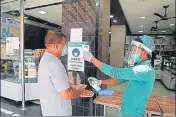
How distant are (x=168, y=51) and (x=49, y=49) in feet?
3.16

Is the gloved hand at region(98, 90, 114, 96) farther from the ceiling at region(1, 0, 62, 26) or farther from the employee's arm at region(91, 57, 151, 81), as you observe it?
the ceiling at region(1, 0, 62, 26)

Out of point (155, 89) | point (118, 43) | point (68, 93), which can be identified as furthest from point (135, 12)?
point (68, 93)

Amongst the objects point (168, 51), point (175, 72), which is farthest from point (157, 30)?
point (175, 72)

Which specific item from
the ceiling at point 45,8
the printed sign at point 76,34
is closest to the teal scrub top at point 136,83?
the printed sign at point 76,34

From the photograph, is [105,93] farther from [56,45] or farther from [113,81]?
[56,45]

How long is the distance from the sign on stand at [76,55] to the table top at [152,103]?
1.17 ft

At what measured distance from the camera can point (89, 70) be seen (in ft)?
5.57

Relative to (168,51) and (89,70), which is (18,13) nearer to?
(89,70)

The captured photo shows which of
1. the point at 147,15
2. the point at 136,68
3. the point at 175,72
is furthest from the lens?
the point at 175,72

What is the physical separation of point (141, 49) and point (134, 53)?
58 mm

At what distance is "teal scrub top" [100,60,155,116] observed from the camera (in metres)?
1.28

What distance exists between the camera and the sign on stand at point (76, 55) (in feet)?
5.40

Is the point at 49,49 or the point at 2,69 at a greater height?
the point at 49,49

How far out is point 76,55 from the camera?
5.37 ft
